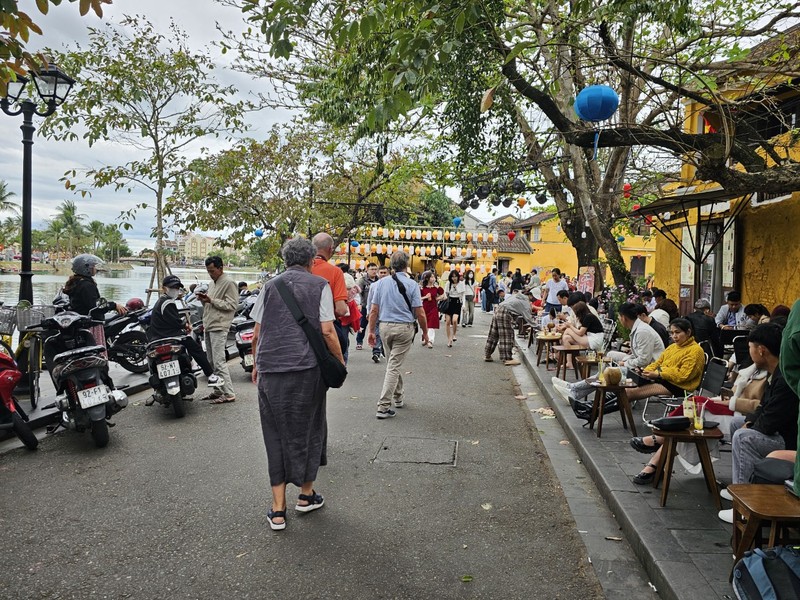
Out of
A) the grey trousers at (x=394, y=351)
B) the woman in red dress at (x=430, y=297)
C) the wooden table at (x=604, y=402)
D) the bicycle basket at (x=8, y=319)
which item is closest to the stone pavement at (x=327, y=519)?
the grey trousers at (x=394, y=351)

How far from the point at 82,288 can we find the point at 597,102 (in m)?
6.54

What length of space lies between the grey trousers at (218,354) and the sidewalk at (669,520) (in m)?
4.49

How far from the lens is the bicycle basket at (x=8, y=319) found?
6.43 m

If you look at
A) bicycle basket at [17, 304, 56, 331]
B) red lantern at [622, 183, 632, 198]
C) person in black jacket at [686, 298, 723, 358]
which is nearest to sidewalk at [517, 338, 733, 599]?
person in black jacket at [686, 298, 723, 358]

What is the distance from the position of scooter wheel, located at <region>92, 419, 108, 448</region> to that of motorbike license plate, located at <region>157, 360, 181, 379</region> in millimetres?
1175

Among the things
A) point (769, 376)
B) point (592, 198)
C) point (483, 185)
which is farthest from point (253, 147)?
point (769, 376)

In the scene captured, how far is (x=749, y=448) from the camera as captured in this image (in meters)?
3.68

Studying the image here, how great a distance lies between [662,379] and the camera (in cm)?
605

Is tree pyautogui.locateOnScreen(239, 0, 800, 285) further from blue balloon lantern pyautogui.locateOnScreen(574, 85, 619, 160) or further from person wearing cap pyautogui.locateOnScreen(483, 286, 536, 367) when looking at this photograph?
person wearing cap pyautogui.locateOnScreen(483, 286, 536, 367)

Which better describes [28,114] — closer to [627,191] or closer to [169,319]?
[169,319]

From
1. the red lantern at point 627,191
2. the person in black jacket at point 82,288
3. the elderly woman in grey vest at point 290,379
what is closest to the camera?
the elderly woman in grey vest at point 290,379

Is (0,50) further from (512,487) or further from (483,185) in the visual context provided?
(483,185)

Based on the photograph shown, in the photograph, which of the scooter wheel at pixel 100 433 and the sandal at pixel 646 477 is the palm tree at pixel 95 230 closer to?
the scooter wheel at pixel 100 433

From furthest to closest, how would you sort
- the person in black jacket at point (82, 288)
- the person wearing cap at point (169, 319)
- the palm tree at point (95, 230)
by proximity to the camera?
the palm tree at point (95, 230) → the person in black jacket at point (82, 288) → the person wearing cap at point (169, 319)
